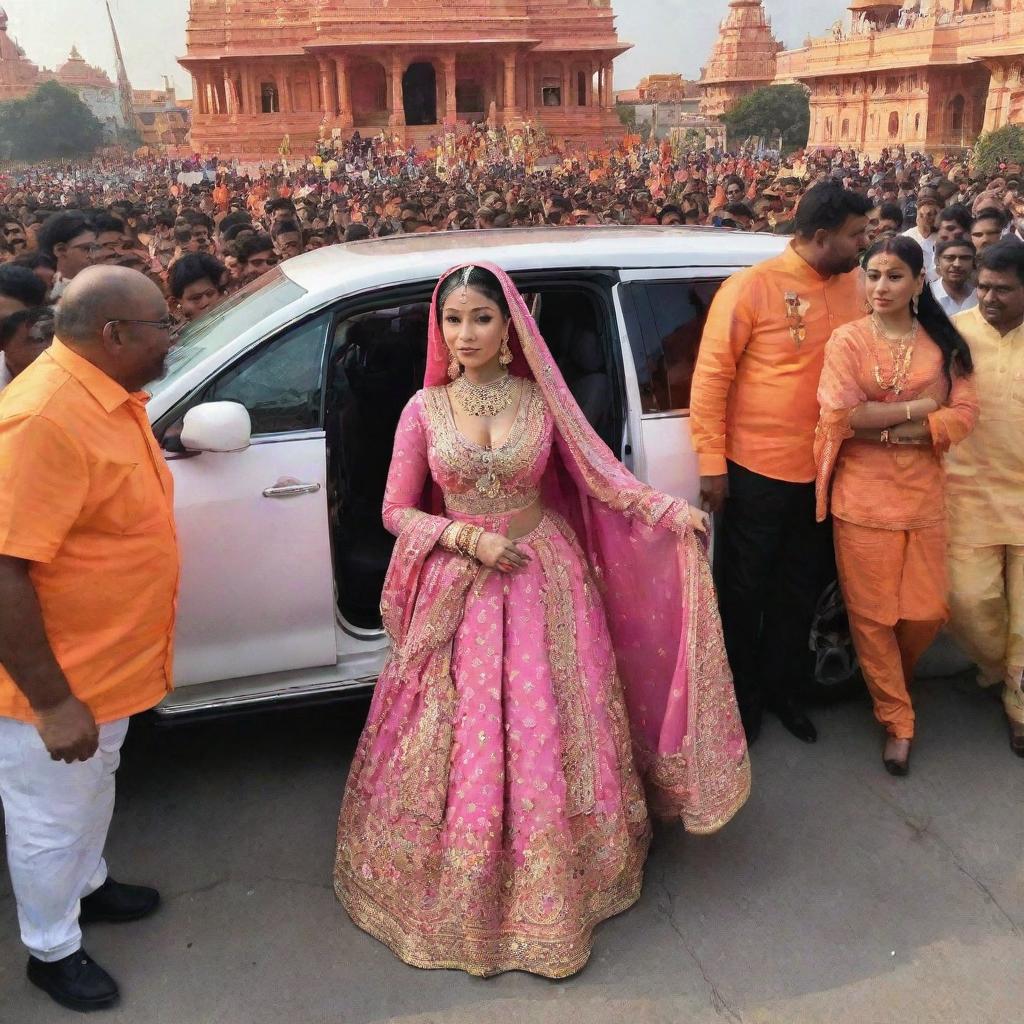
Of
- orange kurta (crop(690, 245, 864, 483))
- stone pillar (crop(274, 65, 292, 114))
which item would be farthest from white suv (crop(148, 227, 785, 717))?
stone pillar (crop(274, 65, 292, 114))

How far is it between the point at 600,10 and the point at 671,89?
109 ft

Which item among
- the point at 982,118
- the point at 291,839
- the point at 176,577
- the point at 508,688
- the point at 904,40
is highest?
the point at 904,40

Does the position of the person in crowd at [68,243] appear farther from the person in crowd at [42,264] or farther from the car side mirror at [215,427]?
the car side mirror at [215,427]

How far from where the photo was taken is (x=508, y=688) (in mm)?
2389

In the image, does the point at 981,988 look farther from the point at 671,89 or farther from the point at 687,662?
the point at 671,89

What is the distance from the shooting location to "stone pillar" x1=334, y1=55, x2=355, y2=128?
42.8m

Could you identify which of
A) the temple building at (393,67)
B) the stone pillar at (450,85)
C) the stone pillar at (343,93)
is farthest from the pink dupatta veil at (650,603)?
the stone pillar at (343,93)

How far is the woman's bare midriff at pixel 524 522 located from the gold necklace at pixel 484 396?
0.87 ft

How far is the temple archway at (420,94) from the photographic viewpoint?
1829 inches

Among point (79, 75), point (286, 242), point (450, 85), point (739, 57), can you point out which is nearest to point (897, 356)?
point (286, 242)

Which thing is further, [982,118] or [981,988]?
[982,118]

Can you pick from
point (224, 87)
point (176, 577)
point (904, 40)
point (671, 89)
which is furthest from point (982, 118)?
point (176, 577)

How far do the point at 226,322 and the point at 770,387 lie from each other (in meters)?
1.71

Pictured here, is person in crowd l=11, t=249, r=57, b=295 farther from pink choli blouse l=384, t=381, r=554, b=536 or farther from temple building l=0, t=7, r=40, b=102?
temple building l=0, t=7, r=40, b=102
